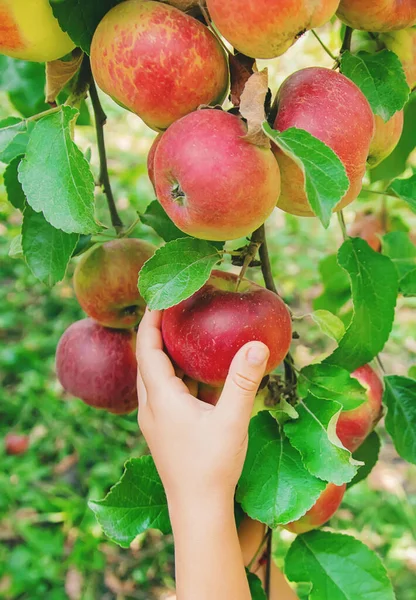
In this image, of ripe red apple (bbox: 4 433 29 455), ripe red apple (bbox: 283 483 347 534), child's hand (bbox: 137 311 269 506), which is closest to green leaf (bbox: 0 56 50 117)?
child's hand (bbox: 137 311 269 506)

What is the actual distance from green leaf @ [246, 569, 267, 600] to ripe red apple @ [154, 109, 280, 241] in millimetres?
414

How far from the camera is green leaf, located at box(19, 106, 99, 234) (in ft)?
1.66

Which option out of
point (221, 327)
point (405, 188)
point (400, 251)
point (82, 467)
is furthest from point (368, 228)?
point (82, 467)

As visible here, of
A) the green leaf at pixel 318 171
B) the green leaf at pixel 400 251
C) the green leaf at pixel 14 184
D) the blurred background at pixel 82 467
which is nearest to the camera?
the green leaf at pixel 318 171

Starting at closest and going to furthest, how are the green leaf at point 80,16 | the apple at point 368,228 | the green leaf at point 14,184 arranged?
the green leaf at point 80,16, the green leaf at point 14,184, the apple at point 368,228

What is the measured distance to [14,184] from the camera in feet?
2.09

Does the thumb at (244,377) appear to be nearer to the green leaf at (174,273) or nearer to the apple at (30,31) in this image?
the green leaf at (174,273)

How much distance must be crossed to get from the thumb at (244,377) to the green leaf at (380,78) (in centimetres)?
23

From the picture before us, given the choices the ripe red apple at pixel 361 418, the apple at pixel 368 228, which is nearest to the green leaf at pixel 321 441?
the ripe red apple at pixel 361 418

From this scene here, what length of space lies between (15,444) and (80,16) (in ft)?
4.74

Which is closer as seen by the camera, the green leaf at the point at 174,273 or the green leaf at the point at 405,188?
the green leaf at the point at 174,273

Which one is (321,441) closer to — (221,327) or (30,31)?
(221,327)

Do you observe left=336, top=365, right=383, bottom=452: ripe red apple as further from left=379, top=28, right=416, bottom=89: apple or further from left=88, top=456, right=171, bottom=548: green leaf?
left=379, top=28, right=416, bottom=89: apple

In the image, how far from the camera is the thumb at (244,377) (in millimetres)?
522
